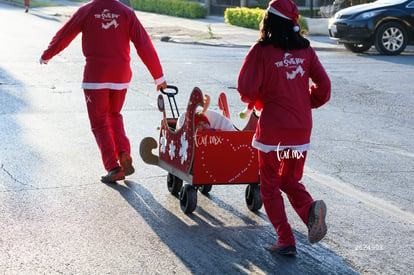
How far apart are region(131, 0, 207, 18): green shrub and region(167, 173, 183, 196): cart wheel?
2639 centimetres

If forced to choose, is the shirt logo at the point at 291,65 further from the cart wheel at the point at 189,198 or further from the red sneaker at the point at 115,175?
the red sneaker at the point at 115,175

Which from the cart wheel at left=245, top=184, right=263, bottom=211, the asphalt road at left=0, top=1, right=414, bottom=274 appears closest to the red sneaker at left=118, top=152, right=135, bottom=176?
the asphalt road at left=0, top=1, right=414, bottom=274

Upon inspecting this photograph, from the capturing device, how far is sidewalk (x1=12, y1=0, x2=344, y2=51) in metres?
23.3

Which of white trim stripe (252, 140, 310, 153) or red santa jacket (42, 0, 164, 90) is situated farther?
red santa jacket (42, 0, 164, 90)

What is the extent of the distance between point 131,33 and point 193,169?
167cm

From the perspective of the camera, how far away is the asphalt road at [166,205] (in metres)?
5.44

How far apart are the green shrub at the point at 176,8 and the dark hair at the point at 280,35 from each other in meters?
27.9

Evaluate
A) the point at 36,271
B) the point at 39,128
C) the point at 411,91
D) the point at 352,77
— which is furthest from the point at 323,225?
the point at 352,77

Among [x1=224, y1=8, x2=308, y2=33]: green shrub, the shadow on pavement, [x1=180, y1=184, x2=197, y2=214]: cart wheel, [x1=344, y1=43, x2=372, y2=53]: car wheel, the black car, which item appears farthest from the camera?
[x1=224, y1=8, x2=308, y2=33]: green shrub

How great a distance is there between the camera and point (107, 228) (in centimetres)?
612

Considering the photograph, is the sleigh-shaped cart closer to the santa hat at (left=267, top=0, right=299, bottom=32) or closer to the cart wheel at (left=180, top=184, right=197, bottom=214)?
the cart wheel at (left=180, top=184, right=197, bottom=214)

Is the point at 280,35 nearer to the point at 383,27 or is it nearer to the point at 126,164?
the point at 126,164

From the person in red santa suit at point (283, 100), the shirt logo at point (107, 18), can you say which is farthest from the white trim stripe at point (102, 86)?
the person in red santa suit at point (283, 100)

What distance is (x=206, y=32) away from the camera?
26.8 meters
